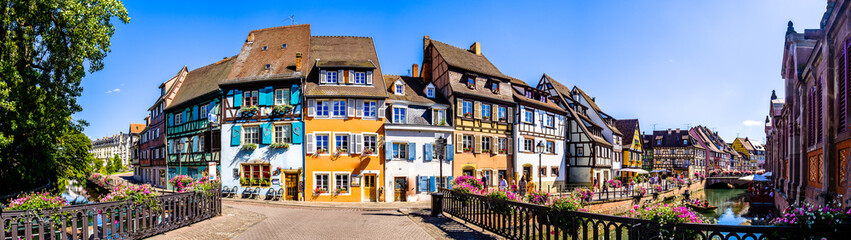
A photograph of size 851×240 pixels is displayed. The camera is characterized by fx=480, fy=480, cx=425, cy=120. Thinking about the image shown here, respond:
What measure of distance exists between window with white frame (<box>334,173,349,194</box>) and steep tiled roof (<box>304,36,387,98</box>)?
4578mm

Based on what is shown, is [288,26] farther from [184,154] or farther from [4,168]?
[4,168]

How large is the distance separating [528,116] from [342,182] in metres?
14.9

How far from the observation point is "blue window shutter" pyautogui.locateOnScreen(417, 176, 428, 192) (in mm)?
28703

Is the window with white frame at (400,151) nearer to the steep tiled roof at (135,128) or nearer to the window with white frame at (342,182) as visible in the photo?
the window with white frame at (342,182)

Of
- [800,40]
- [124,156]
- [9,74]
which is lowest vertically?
[124,156]

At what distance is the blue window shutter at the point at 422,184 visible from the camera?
2870 centimetres

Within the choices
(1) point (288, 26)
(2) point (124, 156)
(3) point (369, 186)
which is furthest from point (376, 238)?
(2) point (124, 156)

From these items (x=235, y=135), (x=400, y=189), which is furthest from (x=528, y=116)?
(x=235, y=135)

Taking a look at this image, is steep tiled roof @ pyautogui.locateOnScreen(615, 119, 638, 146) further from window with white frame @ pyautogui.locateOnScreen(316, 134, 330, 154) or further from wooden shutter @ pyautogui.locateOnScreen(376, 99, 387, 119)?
window with white frame @ pyautogui.locateOnScreen(316, 134, 330, 154)

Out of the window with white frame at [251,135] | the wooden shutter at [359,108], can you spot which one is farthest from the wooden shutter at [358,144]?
the window with white frame at [251,135]

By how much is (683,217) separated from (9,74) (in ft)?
61.7

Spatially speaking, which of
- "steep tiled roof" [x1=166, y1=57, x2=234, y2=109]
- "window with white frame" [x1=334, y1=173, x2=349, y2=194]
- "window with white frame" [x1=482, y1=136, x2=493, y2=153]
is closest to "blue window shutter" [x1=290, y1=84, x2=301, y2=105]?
"window with white frame" [x1=334, y1=173, x2=349, y2=194]

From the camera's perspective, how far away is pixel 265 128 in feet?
91.7

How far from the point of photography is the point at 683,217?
6867 mm
